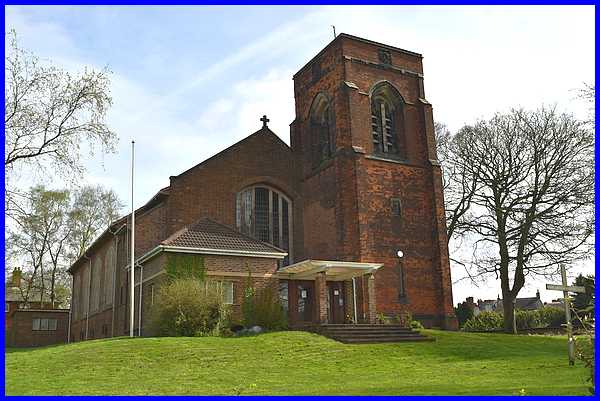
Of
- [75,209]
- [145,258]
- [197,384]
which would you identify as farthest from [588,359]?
[75,209]

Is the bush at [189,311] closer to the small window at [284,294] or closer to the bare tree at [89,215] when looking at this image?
the small window at [284,294]

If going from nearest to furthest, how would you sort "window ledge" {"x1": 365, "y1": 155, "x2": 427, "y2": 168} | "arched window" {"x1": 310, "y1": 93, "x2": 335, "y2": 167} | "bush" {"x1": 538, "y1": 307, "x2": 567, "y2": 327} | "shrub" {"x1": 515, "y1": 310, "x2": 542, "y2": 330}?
"window ledge" {"x1": 365, "y1": 155, "x2": 427, "y2": 168}, "arched window" {"x1": 310, "y1": 93, "x2": 335, "y2": 167}, "shrub" {"x1": 515, "y1": 310, "x2": 542, "y2": 330}, "bush" {"x1": 538, "y1": 307, "x2": 567, "y2": 327}

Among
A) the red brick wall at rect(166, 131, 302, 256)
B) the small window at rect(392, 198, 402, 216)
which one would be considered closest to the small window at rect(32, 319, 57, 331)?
the red brick wall at rect(166, 131, 302, 256)

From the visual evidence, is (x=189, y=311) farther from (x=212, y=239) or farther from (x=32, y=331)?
(x=32, y=331)

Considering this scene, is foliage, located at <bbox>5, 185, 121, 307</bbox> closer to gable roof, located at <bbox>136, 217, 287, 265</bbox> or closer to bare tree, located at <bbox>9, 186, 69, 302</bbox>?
bare tree, located at <bbox>9, 186, 69, 302</bbox>

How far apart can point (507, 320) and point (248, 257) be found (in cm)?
1545

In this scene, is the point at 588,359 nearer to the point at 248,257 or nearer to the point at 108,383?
the point at 108,383

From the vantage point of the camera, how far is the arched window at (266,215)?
3325 centimetres

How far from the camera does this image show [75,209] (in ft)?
162

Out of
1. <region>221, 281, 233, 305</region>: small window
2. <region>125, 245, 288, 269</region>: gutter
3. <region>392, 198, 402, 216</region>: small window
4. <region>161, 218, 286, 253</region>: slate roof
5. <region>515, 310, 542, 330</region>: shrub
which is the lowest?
<region>515, 310, 542, 330</region>: shrub

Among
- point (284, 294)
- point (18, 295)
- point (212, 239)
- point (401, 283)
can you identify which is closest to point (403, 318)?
point (401, 283)

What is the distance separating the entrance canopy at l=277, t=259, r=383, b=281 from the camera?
85.8 ft

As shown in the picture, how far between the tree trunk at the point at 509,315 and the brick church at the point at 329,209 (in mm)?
3999

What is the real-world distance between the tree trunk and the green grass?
10.2m
